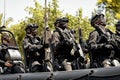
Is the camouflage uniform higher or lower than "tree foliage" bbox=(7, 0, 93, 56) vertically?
lower

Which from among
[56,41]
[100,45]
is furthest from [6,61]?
[100,45]

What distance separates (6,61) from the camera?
10891mm

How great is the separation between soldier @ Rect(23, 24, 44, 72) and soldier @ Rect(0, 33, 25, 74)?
333mm

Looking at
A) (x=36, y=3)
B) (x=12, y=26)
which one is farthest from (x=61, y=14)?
(x=12, y=26)

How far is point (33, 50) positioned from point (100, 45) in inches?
73.3

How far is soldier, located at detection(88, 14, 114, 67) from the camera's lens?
9531mm

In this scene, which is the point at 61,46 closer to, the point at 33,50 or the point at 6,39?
the point at 33,50

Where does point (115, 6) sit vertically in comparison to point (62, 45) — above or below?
→ above

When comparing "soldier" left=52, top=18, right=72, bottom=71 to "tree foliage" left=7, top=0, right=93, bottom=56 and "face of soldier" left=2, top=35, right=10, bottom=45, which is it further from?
"tree foliage" left=7, top=0, right=93, bottom=56

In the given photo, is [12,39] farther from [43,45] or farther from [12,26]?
[12,26]

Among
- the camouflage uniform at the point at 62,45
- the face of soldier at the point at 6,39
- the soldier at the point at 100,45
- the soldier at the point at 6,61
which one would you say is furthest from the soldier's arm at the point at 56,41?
the face of soldier at the point at 6,39

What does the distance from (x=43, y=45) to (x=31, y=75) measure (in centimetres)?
187

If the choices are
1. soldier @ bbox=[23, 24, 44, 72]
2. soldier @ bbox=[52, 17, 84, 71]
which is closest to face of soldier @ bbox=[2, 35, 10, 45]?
soldier @ bbox=[23, 24, 44, 72]

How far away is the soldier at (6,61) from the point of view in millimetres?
10531
